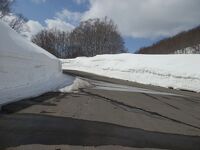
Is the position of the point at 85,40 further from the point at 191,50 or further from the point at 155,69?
the point at 155,69

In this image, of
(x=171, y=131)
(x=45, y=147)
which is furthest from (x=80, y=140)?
(x=171, y=131)

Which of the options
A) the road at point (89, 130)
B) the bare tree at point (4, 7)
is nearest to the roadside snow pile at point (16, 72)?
the road at point (89, 130)

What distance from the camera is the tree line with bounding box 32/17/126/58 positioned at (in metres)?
106

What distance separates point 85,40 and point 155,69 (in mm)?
76347

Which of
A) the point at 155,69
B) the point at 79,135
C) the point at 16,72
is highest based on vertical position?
the point at 155,69

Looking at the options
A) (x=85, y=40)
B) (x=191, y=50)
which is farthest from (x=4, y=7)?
(x=85, y=40)

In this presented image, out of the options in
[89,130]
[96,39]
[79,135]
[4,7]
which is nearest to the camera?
[79,135]

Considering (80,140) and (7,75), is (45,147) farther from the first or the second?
(7,75)

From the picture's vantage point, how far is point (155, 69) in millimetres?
36125

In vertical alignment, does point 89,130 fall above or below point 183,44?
below

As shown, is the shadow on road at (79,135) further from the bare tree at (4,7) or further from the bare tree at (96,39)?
the bare tree at (96,39)

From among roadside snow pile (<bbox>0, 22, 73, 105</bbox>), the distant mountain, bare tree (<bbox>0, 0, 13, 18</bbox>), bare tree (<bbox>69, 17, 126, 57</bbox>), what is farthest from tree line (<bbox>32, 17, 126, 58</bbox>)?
roadside snow pile (<bbox>0, 22, 73, 105</bbox>)

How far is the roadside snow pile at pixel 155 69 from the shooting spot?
30.5 meters

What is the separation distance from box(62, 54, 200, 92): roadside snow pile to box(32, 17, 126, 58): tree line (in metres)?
51.6
